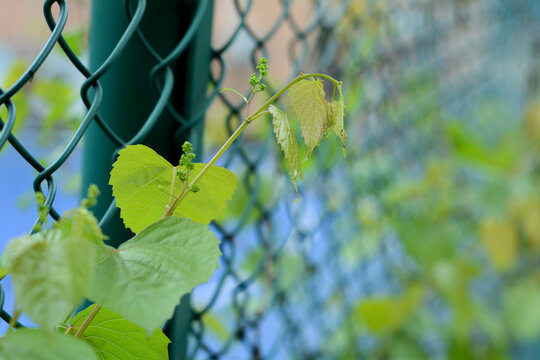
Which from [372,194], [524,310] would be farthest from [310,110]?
[524,310]

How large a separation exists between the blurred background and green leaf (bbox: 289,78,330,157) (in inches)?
5.7

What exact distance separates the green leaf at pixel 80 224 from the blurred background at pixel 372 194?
215 millimetres

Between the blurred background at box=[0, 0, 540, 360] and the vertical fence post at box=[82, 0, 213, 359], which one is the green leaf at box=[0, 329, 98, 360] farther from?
the blurred background at box=[0, 0, 540, 360]

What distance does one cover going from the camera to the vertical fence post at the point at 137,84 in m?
0.27

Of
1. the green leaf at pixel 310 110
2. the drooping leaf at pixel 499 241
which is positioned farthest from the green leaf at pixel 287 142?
the drooping leaf at pixel 499 241

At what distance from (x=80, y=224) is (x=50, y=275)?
15 mm

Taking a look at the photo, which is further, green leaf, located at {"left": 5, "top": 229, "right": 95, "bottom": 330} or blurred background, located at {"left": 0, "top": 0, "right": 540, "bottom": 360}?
blurred background, located at {"left": 0, "top": 0, "right": 540, "bottom": 360}

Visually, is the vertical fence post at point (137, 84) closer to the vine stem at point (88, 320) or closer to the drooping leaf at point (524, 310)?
the vine stem at point (88, 320)

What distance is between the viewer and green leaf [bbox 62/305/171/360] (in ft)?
0.65

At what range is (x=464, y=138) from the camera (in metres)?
1.10

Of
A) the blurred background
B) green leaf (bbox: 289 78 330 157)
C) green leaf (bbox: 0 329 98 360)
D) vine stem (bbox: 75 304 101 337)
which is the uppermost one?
the blurred background

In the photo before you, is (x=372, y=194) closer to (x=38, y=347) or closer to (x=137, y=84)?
(x=137, y=84)

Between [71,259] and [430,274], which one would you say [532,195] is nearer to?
[430,274]

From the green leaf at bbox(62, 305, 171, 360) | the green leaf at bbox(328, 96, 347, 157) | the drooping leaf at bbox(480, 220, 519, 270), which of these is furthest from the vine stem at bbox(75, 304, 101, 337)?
the drooping leaf at bbox(480, 220, 519, 270)
